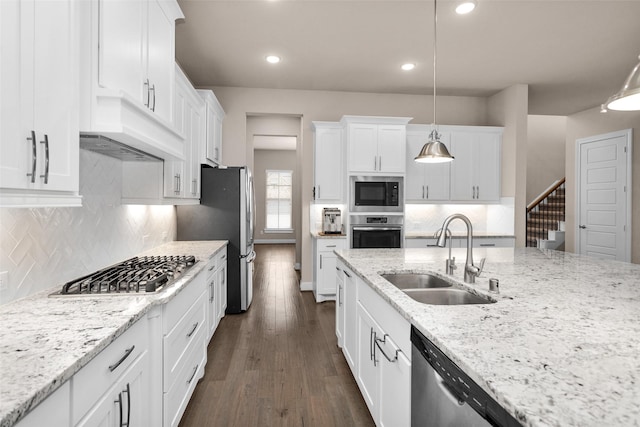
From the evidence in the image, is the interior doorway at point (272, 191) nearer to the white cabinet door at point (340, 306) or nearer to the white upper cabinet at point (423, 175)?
the white upper cabinet at point (423, 175)

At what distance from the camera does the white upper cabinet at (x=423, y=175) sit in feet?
15.9

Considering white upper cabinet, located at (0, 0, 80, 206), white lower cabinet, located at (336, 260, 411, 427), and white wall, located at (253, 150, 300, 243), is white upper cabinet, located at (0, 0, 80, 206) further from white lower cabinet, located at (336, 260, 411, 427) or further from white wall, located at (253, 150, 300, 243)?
white wall, located at (253, 150, 300, 243)

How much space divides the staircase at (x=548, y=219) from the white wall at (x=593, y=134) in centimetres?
57

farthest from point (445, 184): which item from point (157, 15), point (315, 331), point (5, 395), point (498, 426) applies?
point (5, 395)

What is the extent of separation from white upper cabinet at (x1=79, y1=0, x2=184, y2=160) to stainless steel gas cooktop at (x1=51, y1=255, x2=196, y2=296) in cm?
68

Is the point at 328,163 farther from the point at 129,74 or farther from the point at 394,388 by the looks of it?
the point at 394,388

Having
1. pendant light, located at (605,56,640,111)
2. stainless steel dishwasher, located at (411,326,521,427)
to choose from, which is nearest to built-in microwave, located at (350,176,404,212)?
pendant light, located at (605,56,640,111)

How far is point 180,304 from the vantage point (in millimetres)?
1933

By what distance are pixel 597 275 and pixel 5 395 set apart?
101 inches

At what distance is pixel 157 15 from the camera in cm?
207

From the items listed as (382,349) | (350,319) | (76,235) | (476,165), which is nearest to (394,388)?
(382,349)

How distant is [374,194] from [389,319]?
307cm

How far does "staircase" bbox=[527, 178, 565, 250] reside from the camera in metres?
6.74

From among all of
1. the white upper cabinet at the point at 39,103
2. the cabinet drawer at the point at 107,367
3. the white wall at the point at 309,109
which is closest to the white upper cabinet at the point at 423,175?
the white wall at the point at 309,109
